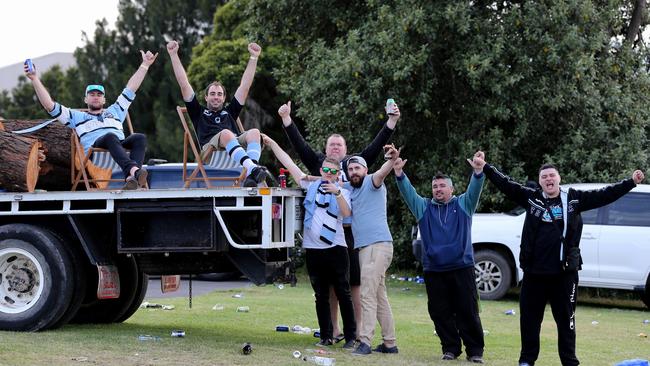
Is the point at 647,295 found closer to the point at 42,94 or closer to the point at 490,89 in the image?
the point at 490,89

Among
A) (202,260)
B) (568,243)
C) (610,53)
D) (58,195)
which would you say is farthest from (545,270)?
(610,53)

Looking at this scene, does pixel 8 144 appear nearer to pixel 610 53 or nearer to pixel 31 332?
pixel 31 332

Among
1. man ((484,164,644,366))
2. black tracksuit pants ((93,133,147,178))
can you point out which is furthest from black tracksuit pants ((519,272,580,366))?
black tracksuit pants ((93,133,147,178))

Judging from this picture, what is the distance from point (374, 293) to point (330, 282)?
56 centimetres

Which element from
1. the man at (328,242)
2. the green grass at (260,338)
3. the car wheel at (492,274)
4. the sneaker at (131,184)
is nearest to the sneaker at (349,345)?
the man at (328,242)

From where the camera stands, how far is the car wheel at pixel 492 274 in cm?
1564

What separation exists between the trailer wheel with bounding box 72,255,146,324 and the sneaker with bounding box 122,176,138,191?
155 centimetres

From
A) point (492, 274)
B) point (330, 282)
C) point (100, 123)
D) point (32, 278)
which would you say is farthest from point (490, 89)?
point (32, 278)

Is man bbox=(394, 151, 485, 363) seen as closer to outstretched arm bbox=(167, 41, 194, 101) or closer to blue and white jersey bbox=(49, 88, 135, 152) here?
outstretched arm bbox=(167, 41, 194, 101)

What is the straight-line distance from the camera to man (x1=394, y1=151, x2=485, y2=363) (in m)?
9.17

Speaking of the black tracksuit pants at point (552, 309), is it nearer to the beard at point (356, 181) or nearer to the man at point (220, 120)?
the beard at point (356, 181)

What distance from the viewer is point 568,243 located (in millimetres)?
8422

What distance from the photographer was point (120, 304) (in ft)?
37.5

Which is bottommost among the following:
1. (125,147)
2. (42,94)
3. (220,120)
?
(125,147)
